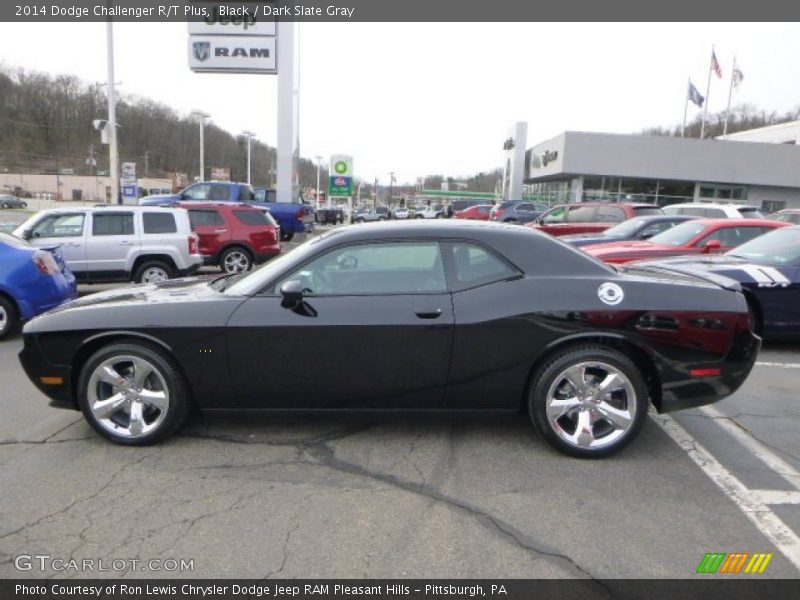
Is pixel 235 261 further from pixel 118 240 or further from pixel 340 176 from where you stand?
pixel 340 176

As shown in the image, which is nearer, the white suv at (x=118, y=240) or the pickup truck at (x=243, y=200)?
the white suv at (x=118, y=240)

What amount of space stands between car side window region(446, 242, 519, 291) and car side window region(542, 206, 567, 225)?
1228 centimetres

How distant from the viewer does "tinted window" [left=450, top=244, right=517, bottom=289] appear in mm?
3676

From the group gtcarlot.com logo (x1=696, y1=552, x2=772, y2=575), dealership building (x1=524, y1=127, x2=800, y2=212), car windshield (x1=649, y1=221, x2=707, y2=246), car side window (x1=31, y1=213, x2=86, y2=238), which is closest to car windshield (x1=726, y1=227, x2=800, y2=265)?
car windshield (x1=649, y1=221, x2=707, y2=246)

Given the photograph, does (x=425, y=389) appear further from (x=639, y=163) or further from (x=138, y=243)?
(x=639, y=163)

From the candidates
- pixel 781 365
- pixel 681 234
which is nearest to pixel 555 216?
pixel 681 234

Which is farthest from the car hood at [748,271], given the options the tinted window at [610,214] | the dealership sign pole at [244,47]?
the dealership sign pole at [244,47]

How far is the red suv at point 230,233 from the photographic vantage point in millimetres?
11969

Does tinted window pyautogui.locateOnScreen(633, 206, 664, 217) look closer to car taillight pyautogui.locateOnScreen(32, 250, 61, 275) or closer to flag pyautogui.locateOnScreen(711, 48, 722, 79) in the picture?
car taillight pyautogui.locateOnScreen(32, 250, 61, 275)

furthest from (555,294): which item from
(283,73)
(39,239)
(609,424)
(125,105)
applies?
(125,105)

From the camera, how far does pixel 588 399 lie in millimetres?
3600

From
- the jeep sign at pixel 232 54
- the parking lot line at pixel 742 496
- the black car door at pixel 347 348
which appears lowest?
the parking lot line at pixel 742 496

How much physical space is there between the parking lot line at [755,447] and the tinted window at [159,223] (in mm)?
8719

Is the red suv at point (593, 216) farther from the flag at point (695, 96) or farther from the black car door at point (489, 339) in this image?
the flag at point (695, 96)
